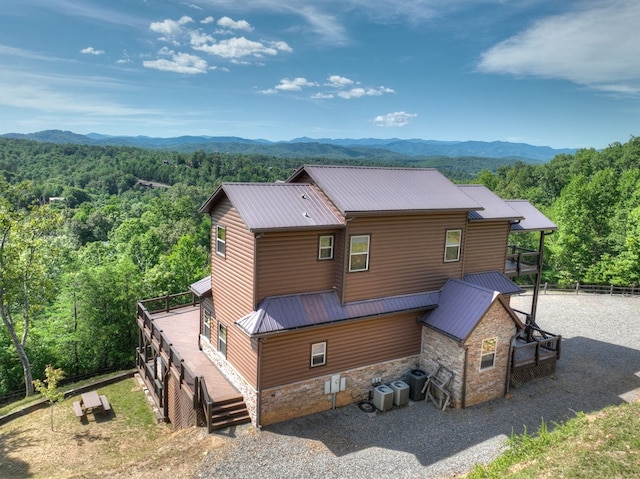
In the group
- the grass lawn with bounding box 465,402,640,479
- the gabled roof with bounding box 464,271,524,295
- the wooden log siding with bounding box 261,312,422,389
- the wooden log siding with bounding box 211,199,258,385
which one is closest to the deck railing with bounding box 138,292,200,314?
the wooden log siding with bounding box 211,199,258,385

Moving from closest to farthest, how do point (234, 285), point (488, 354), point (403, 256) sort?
point (234, 285)
point (488, 354)
point (403, 256)

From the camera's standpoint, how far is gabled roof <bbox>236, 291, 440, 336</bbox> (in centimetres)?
1255

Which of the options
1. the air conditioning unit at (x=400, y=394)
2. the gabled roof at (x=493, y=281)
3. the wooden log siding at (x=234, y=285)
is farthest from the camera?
the gabled roof at (x=493, y=281)

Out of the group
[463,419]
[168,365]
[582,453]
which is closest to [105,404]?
[168,365]

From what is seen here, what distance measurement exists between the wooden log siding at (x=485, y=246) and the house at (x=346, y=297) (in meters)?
0.57

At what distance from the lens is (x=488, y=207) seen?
18.0m

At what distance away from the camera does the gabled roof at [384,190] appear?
1403cm

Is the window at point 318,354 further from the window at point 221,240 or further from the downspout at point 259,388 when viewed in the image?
the window at point 221,240

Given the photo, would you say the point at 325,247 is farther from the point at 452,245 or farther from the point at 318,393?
the point at 452,245

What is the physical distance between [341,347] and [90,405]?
1015 centimetres

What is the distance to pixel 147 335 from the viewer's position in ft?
61.8

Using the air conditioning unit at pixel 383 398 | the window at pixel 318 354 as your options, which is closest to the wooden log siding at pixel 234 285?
the window at pixel 318 354

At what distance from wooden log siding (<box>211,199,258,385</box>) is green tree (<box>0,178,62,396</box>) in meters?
12.5

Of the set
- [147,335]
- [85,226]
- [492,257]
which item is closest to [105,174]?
[85,226]
